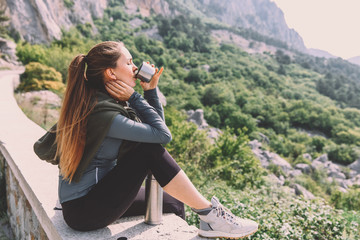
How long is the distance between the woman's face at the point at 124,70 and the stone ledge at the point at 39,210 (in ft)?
2.99

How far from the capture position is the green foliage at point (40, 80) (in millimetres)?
8453

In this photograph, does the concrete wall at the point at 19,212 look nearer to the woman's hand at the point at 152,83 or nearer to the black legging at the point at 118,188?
the black legging at the point at 118,188

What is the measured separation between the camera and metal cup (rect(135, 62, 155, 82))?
5.65ft

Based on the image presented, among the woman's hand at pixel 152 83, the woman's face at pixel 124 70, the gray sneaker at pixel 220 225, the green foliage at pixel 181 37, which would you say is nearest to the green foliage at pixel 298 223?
the gray sneaker at pixel 220 225

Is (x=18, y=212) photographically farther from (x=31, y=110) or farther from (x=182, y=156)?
(x=182, y=156)

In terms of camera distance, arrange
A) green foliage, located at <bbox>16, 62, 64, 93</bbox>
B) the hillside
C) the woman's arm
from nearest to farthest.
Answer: the woman's arm, the hillside, green foliage, located at <bbox>16, 62, 64, 93</bbox>

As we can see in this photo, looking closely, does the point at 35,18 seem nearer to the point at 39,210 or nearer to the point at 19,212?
the point at 19,212

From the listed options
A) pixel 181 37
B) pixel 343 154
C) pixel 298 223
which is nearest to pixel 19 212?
pixel 298 223

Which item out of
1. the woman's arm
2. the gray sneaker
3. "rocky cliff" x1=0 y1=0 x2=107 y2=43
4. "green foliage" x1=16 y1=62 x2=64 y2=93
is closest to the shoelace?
the gray sneaker

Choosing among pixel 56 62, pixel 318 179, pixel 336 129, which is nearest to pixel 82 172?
pixel 56 62

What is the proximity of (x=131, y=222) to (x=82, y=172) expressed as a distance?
0.54 metres

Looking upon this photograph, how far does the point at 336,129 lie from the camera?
138 feet

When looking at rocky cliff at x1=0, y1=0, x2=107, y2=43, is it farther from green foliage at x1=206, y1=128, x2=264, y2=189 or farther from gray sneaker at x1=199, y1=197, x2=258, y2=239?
Result: gray sneaker at x1=199, y1=197, x2=258, y2=239

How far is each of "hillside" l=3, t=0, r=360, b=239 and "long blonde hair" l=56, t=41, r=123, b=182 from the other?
1.48 metres
